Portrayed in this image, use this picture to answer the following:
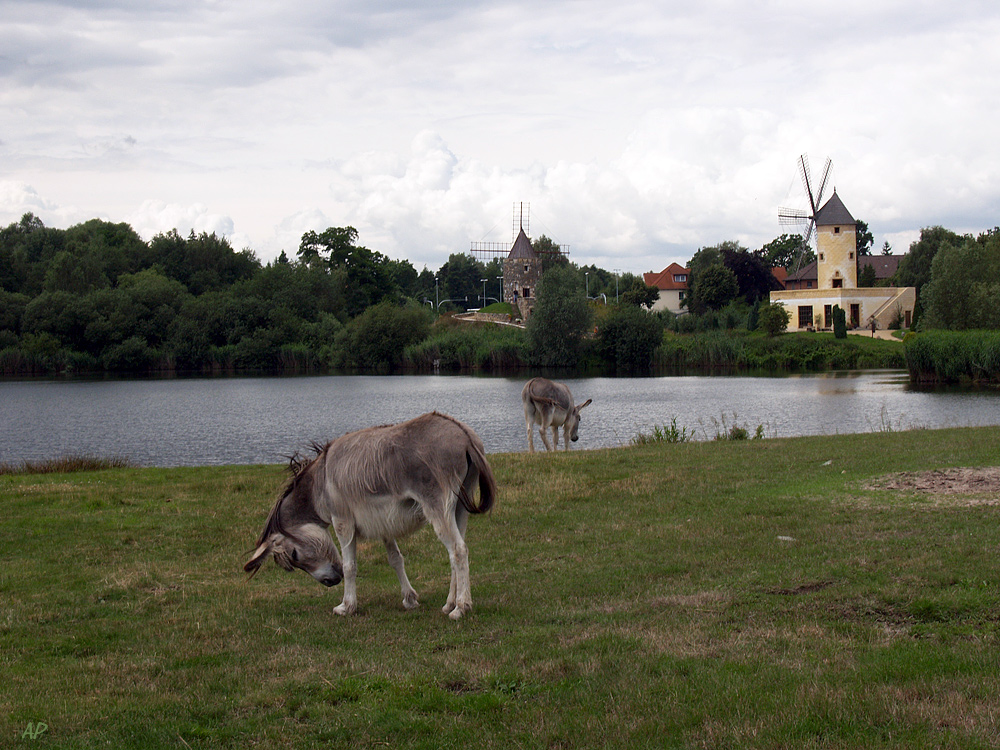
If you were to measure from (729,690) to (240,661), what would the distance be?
3.99 metres

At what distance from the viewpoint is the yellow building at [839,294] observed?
308 feet

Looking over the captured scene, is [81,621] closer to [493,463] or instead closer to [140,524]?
[140,524]

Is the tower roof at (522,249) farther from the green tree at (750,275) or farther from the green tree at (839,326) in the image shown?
the green tree at (839,326)

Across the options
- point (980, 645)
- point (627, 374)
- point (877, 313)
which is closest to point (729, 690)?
point (980, 645)

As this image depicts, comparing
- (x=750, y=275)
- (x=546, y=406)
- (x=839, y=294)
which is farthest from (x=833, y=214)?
(x=546, y=406)

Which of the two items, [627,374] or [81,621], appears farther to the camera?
[627,374]

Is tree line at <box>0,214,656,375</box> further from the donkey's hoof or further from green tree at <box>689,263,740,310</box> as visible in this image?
the donkey's hoof

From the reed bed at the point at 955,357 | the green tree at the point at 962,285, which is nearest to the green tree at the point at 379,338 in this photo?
the green tree at the point at 962,285

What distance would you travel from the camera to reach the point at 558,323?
3420 inches

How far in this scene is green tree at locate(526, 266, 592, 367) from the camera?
8662 centimetres

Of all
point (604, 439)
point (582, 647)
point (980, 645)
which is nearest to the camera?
point (980, 645)

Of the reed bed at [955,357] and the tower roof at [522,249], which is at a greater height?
the tower roof at [522,249]

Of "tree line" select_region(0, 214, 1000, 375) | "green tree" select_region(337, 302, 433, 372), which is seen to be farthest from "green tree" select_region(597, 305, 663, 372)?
"green tree" select_region(337, 302, 433, 372)

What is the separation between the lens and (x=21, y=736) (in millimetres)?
5367
